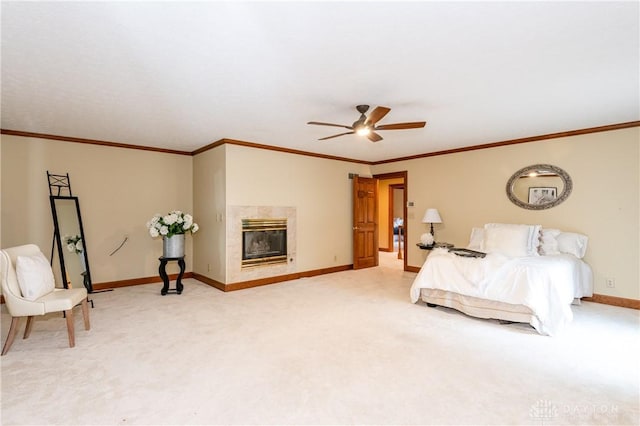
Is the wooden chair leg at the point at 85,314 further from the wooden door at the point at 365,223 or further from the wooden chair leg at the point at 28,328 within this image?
→ the wooden door at the point at 365,223

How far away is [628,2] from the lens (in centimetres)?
184

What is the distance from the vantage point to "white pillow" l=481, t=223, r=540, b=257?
4469mm

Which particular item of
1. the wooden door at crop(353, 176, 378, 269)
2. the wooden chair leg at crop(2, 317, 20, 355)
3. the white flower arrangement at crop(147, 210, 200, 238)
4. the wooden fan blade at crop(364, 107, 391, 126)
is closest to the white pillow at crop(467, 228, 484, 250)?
the wooden door at crop(353, 176, 378, 269)

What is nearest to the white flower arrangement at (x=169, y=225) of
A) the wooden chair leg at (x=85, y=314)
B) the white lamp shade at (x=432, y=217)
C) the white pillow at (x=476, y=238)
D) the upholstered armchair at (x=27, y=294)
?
the wooden chair leg at (x=85, y=314)

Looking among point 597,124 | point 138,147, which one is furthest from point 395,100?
point 138,147

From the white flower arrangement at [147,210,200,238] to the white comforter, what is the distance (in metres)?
3.60

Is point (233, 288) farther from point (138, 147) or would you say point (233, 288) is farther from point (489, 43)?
point (489, 43)

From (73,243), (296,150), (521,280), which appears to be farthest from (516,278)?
(73,243)

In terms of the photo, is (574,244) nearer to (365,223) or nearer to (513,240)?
(513,240)

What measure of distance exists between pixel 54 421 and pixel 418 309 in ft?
12.0

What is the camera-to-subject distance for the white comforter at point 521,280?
3.41 meters

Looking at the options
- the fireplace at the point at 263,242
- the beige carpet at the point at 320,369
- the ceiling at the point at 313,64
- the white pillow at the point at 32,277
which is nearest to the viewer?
the ceiling at the point at 313,64

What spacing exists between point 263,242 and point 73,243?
2794 millimetres

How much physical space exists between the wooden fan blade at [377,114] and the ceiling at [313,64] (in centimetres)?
20
